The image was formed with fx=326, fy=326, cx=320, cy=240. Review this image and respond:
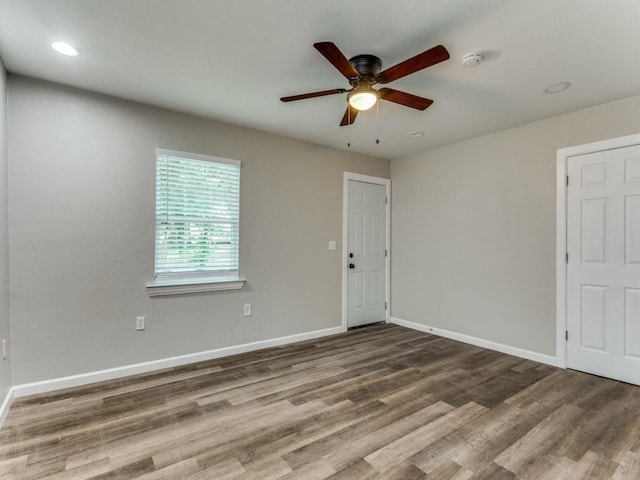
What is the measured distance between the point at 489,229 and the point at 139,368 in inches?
158

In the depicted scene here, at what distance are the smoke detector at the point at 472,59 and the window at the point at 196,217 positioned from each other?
7.81 ft

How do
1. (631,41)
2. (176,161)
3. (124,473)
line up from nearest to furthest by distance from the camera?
(124,473) → (631,41) → (176,161)

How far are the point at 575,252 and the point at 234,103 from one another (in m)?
3.60

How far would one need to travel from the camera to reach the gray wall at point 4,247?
235 centimetres

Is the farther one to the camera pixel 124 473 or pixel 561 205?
→ pixel 561 205

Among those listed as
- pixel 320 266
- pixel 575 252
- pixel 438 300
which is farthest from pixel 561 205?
pixel 320 266

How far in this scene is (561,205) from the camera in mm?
3266

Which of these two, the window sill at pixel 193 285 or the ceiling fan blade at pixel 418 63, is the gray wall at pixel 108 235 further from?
the ceiling fan blade at pixel 418 63

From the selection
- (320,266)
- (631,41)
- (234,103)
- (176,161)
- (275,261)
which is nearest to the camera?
(631,41)

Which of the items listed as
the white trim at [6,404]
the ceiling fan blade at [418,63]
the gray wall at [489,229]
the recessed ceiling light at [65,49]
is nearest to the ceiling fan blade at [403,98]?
the ceiling fan blade at [418,63]

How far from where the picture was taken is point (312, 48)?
219cm

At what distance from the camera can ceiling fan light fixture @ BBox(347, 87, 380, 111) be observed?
7.26 feet

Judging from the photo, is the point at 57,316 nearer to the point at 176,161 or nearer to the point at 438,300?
the point at 176,161

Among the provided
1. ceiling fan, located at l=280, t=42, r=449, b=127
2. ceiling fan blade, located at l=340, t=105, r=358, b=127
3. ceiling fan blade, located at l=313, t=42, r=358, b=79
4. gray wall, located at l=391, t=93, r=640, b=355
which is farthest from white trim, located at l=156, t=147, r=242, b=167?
gray wall, located at l=391, t=93, r=640, b=355
